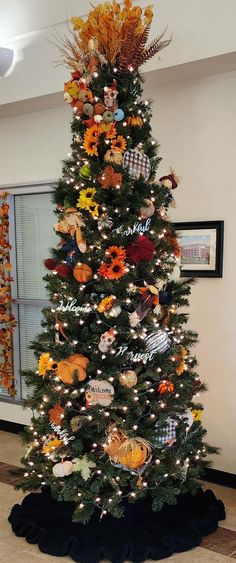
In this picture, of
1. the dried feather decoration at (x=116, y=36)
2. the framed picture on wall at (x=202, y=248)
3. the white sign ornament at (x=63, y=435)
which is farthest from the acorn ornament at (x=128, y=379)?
the dried feather decoration at (x=116, y=36)

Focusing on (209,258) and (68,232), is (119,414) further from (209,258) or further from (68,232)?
(209,258)

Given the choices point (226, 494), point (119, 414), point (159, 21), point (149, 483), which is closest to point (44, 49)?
point (159, 21)

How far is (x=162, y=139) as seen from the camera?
3.44 m

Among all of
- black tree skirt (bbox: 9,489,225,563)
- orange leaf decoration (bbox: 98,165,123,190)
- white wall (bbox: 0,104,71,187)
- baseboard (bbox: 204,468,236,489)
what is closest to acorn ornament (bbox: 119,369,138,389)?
black tree skirt (bbox: 9,489,225,563)

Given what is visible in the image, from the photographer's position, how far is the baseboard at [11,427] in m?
4.39

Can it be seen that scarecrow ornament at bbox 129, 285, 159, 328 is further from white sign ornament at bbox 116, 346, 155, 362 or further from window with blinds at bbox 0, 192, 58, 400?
window with blinds at bbox 0, 192, 58, 400

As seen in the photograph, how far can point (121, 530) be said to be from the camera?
260 cm

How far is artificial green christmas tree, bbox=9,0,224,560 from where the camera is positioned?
255 cm

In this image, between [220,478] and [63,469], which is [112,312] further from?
[220,478]

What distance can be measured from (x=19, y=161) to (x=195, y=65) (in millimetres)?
1707

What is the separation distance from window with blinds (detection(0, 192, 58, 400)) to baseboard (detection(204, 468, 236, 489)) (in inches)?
66.8

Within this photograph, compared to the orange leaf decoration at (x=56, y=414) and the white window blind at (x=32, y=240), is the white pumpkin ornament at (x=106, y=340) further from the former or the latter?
the white window blind at (x=32, y=240)

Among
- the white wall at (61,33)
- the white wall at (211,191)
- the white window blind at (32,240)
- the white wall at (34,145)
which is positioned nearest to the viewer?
the white wall at (61,33)

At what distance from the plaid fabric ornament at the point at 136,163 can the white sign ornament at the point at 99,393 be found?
3.26 feet
